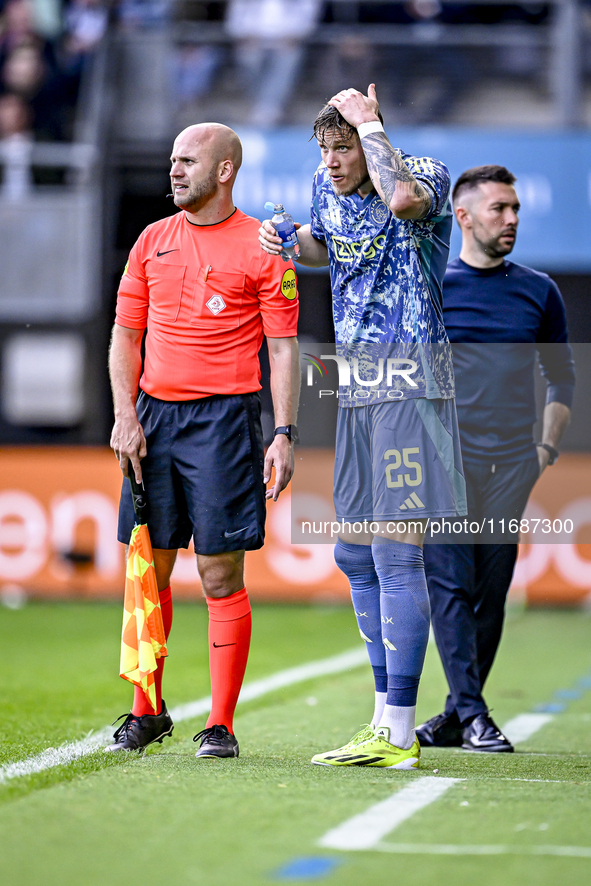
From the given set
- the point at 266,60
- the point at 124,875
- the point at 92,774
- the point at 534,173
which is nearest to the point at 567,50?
the point at 534,173

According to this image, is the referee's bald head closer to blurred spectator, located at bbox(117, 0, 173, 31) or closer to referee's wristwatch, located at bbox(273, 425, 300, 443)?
referee's wristwatch, located at bbox(273, 425, 300, 443)

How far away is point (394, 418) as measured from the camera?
12.5 ft

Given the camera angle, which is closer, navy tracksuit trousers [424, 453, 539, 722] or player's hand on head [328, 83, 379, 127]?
player's hand on head [328, 83, 379, 127]

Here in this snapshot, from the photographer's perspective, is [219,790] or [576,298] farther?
[576,298]

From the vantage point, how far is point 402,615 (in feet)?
12.4

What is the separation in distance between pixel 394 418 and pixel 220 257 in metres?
0.79

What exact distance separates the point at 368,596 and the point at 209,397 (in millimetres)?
816

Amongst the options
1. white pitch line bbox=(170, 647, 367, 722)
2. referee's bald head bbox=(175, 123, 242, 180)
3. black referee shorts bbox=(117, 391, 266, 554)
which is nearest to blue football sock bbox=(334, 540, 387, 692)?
black referee shorts bbox=(117, 391, 266, 554)

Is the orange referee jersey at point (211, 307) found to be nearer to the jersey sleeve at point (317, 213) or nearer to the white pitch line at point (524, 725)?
the jersey sleeve at point (317, 213)

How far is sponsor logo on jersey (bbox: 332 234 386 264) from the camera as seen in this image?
3.88 meters

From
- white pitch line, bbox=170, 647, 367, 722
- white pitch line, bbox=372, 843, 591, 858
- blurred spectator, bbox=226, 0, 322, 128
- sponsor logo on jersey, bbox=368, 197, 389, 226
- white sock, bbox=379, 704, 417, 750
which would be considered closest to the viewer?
white pitch line, bbox=372, 843, 591, 858

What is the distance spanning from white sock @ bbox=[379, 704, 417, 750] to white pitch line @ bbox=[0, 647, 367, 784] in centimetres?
94

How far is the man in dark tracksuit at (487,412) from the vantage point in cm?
471

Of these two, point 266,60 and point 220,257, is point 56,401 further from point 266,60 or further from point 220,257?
point 220,257
